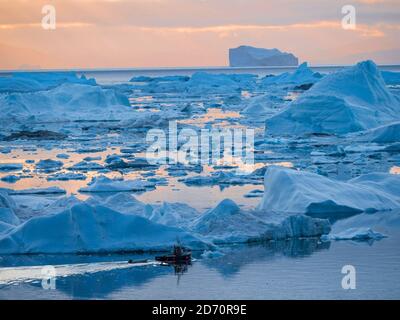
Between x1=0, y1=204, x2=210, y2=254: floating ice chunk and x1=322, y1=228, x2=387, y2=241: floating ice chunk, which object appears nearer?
x1=0, y1=204, x2=210, y2=254: floating ice chunk

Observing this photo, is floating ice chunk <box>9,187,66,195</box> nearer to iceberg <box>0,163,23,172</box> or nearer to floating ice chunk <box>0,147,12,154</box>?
iceberg <box>0,163,23,172</box>

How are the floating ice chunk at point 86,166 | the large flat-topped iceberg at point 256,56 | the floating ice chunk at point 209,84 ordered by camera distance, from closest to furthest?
the floating ice chunk at point 86,166
the floating ice chunk at point 209,84
the large flat-topped iceberg at point 256,56

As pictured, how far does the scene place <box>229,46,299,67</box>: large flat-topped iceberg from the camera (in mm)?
60188

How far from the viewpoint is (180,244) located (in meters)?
10.2

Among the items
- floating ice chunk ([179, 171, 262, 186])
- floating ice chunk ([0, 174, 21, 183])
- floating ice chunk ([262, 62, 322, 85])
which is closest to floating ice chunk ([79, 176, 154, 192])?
floating ice chunk ([179, 171, 262, 186])

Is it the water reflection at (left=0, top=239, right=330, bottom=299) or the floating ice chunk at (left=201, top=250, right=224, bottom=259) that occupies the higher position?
the floating ice chunk at (left=201, top=250, right=224, bottom=259)

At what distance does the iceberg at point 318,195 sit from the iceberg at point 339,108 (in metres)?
9.86

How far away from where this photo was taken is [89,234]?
1030 centimetres

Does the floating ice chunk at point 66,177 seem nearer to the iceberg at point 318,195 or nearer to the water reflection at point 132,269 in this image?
the iceberg at point 318,195

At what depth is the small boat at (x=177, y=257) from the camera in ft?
32.2

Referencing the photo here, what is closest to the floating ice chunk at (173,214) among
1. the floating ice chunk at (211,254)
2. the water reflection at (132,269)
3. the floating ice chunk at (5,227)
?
the floating ice chunk at (211,254)

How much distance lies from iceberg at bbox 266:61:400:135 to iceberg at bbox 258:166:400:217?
32.4 ft

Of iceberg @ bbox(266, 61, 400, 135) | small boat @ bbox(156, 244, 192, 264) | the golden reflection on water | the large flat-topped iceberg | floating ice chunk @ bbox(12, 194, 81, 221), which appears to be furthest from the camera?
the large flat-topped iceberg
